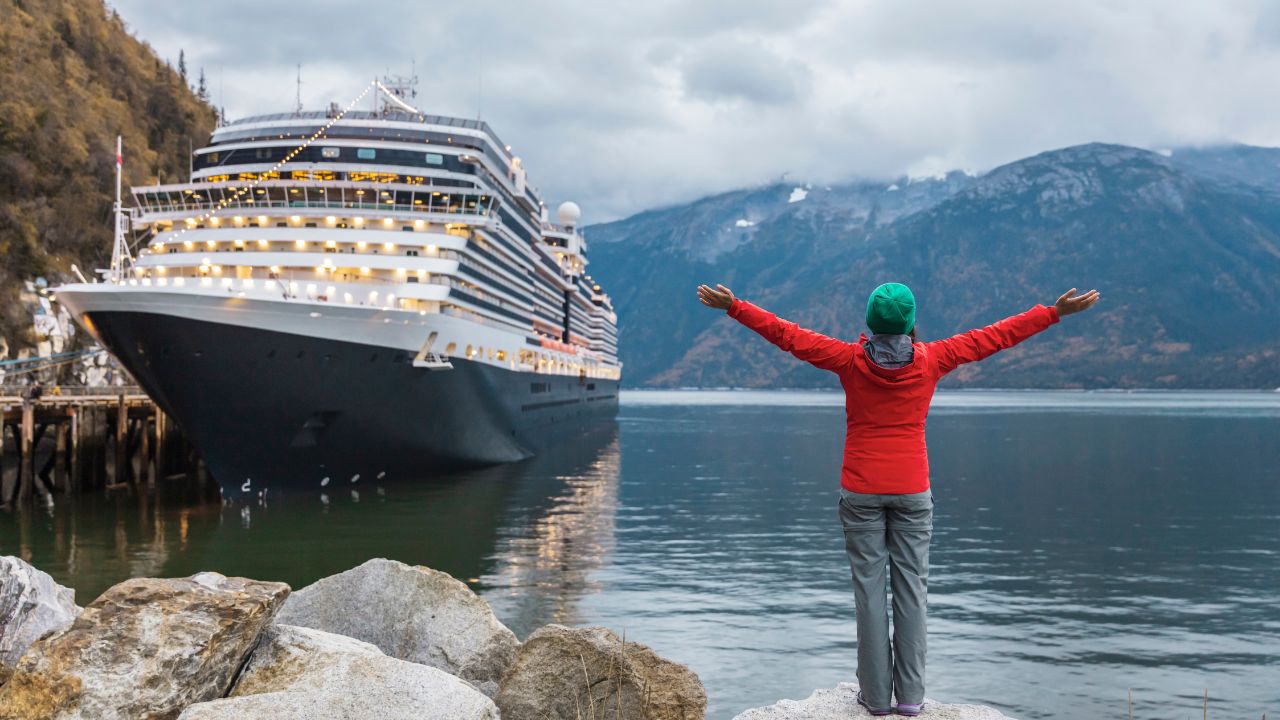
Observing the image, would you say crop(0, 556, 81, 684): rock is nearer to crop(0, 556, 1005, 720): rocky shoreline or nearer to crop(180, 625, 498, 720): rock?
crop(0, 556, 1005, 720): rocky shoreline

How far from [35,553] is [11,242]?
32.2 metres

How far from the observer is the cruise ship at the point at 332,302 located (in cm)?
2542

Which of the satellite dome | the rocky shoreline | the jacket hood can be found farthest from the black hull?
the satellite dome

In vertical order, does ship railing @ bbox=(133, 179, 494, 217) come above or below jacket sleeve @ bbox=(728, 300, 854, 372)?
above

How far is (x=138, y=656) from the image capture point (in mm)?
5539

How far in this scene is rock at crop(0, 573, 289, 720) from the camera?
5.41m

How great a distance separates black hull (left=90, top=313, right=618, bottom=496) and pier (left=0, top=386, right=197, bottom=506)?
539 centimetres

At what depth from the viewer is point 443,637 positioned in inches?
328

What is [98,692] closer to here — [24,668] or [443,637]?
[24,668]

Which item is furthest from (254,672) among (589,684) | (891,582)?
(891,582)

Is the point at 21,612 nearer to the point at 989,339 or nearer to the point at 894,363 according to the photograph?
the point at 894,363

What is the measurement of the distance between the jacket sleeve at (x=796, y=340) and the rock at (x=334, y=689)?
8.89 feet

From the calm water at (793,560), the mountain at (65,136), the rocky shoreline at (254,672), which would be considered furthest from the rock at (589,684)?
the mountain at (65,136)

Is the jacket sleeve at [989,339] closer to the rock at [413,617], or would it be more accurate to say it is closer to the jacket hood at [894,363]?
the jacket hood at [894,363]
